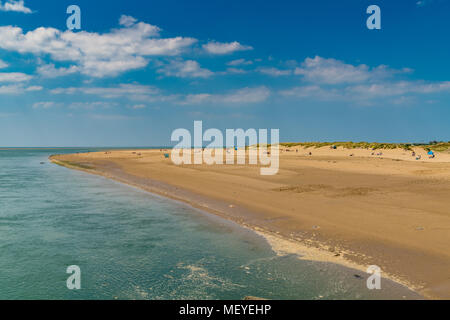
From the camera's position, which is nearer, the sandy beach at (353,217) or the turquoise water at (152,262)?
the turquoise water at (152,262)

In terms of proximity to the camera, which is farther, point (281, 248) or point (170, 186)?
point (170, 186)

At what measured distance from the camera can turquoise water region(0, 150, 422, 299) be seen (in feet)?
22.0

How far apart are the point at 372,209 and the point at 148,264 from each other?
9.97 meters

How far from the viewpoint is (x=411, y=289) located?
646 cm

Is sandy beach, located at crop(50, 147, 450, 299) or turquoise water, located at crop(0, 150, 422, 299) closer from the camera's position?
turquoise water, located at crop(0, 150, 422, 299)

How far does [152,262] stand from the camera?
844 centimetres

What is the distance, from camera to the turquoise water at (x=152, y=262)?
264 inches

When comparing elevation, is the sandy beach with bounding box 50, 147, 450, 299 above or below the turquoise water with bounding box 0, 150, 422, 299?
above

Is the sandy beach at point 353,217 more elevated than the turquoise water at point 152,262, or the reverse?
the sandy beach at point 353,217

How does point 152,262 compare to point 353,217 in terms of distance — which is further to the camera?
point 353,217

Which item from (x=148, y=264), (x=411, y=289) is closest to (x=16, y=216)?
(x=148, y=264)
